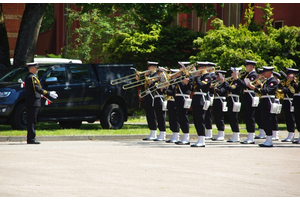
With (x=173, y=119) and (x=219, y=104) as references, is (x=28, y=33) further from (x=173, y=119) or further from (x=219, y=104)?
(x=219, y=104)

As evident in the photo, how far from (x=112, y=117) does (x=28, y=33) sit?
Answer: 420cm

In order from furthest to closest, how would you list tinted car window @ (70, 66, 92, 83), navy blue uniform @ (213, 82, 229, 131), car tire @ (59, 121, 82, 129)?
car tire @ (59, 121, 82, 129) → tinted car window @ (70, 66, 92, 83) → navy blue uniform @ (213, 82, 229, 131)

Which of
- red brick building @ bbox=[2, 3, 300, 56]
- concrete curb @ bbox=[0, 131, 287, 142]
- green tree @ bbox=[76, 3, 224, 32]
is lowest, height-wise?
concrete curb @ bbox=[0, 131, 287, 142]

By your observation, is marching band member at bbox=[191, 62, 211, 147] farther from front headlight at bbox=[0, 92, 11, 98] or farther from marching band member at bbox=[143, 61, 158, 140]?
front headlight at bbox=[0, 92, 11, 98]

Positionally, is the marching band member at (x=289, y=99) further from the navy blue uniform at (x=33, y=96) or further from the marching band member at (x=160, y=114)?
the navy blue uniform at (x=33, y=96)

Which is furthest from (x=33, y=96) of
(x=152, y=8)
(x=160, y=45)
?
(x=160, y=45)

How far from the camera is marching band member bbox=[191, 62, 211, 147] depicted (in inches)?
509

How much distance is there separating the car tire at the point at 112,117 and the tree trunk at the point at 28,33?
349 centimetres

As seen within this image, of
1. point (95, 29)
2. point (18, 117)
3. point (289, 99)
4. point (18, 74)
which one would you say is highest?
point (95, 29)

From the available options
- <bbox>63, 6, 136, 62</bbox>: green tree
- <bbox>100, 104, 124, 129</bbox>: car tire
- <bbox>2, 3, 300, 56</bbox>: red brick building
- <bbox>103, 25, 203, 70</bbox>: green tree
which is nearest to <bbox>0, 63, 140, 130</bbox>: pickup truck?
<bbox>100, 104, 124, 129</bbox>: car tire

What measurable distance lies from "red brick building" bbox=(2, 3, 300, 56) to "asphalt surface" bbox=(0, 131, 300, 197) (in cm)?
1252

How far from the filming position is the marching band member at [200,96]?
42.4ft

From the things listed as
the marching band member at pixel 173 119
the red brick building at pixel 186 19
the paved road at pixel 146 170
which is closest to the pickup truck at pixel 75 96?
the paved road at pixel 146 170

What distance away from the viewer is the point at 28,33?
730 inches
